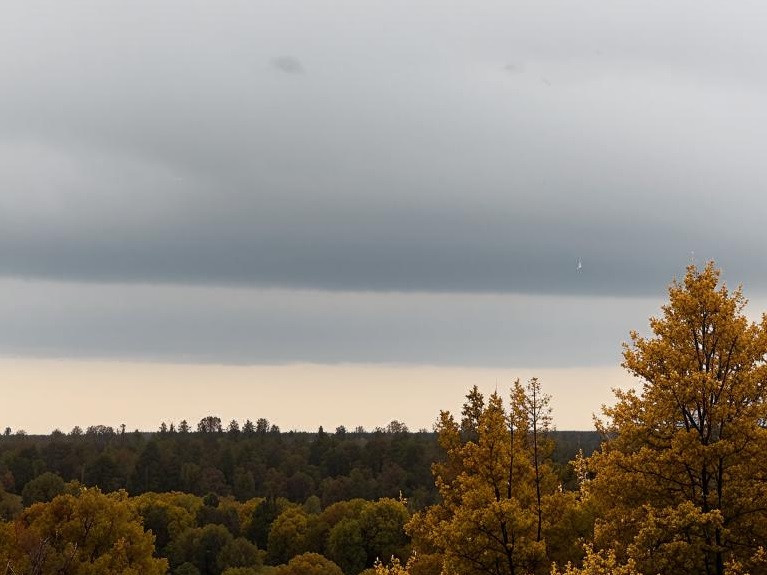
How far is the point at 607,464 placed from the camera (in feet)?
104

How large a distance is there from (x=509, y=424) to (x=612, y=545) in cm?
702

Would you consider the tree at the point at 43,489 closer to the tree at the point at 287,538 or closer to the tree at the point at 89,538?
the tree at the point at 287,538

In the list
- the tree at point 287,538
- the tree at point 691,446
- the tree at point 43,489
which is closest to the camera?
the tree at point 691,446

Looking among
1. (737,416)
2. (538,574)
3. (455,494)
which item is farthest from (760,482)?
(455,494)

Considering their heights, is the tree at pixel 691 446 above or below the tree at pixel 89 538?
above

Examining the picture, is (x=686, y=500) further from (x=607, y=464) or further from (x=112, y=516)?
(x=112, y=516)

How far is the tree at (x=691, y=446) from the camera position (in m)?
28.9

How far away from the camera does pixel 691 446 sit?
98.2 feet

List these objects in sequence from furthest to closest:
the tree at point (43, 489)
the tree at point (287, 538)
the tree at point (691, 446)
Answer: the tree at point (43, 489)
the tree at point (287, 538)
the tree at point (691, 446)

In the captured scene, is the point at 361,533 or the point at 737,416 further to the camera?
the point at 361,533

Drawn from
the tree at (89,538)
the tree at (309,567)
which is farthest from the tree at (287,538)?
the tree at (89,538)

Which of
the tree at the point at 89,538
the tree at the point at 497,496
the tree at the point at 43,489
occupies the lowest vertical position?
the tree at the point at 43,489

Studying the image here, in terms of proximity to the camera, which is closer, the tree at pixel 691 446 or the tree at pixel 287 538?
the tree at pixel 691 446

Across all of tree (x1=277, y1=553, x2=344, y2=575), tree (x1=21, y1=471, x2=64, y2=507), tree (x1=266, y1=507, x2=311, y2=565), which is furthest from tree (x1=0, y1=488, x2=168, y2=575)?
tree (x1=21, y1=471, x2=64, y2=507)
